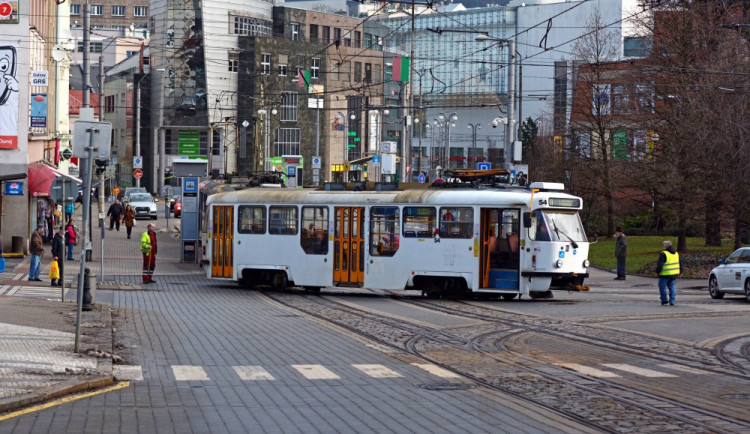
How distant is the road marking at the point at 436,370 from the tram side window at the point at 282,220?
1441cm

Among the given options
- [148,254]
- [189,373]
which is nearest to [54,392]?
[189,373]

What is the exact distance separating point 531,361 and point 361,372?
264 centimetres

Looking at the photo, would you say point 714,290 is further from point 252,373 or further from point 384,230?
point 252,373

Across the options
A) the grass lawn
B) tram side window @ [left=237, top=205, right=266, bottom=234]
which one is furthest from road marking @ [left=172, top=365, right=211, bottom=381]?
the grass lawn

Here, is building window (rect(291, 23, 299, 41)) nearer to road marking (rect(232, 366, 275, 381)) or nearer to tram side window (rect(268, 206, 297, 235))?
tram side window (rect(268, 206, 297, 235))

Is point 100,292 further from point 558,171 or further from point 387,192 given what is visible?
point 558,171

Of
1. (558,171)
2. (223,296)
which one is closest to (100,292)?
(223,296)

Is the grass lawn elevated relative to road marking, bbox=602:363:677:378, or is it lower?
lower

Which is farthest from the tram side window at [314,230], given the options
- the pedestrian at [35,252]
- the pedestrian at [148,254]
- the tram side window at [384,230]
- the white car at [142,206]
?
the white car at [142,206]

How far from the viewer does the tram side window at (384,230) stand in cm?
2758

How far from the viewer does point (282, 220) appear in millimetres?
29375

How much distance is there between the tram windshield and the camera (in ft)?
85.6

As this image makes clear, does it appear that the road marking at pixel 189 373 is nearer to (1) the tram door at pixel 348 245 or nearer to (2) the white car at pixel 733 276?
(1) the tram door at pixel 348 245

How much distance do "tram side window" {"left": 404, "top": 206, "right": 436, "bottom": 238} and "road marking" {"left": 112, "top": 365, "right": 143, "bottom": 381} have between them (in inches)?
530
